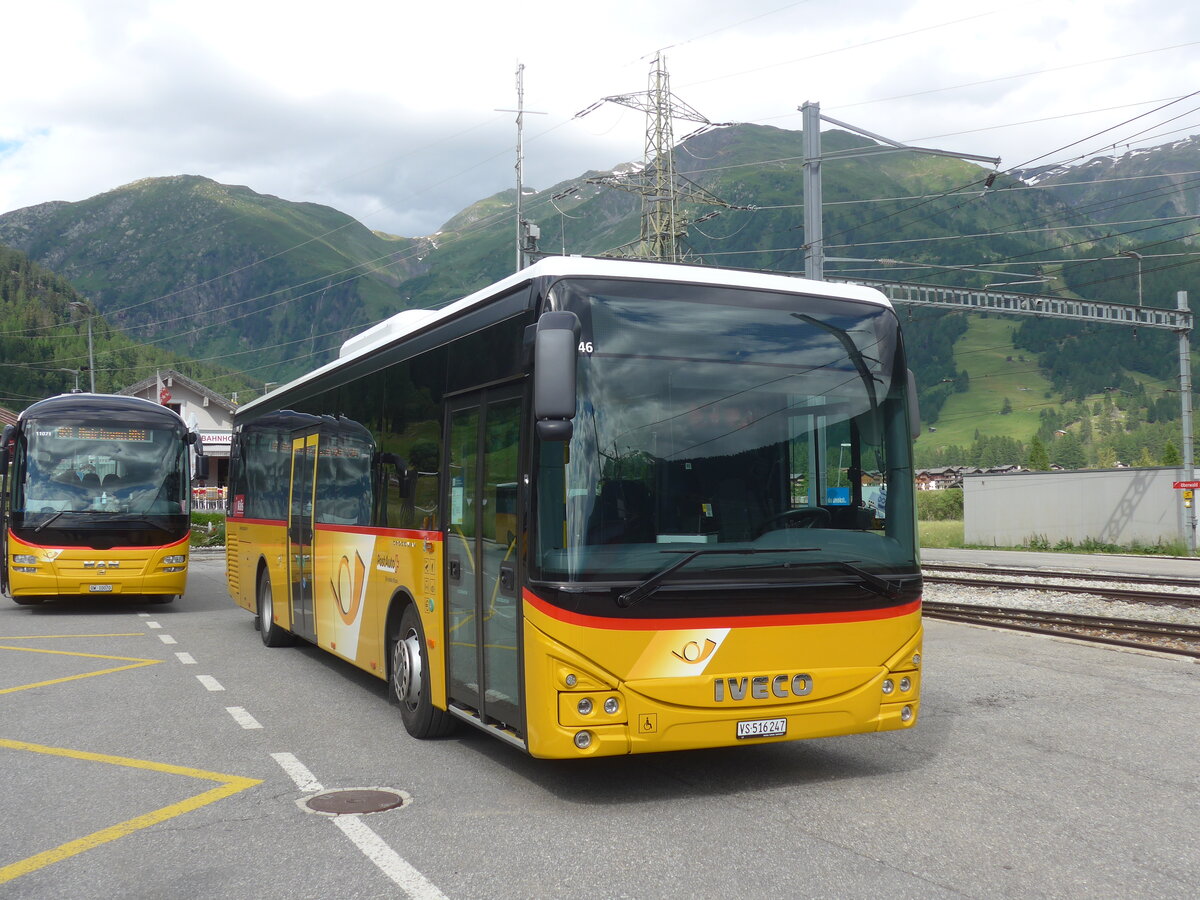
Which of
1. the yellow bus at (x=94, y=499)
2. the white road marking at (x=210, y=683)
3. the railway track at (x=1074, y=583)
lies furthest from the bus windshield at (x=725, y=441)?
the railway track at (x=1074, y=583)

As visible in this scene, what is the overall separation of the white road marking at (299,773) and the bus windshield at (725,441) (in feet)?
6.23

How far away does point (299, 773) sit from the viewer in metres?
6.87

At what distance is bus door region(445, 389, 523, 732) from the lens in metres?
6.37

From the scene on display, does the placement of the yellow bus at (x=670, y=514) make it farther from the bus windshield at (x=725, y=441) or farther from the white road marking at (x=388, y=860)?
the white road marking at (x=388, y=860)

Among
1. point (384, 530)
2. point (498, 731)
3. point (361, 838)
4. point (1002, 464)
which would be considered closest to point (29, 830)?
point (361, 838)

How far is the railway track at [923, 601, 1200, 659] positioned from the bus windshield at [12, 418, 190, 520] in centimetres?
1129

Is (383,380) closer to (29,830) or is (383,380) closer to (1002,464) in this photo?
(29,830)

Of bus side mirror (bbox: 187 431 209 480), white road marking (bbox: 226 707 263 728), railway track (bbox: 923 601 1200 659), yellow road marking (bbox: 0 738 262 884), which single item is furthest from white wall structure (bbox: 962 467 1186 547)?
yellow road marking (bbox: 0 738 262 884)

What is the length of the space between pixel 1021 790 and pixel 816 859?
185cm

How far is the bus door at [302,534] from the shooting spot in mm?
10953

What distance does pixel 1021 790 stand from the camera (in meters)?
6.44

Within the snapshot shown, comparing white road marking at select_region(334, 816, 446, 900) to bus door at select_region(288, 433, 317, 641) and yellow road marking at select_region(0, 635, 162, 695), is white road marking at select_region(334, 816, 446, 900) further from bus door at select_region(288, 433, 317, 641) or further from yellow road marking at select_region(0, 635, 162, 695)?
yellow road marking at select_region(0, 635, 162, 695)

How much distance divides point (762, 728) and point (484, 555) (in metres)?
1.85

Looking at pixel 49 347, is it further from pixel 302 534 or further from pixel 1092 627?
pixel 1092 627
